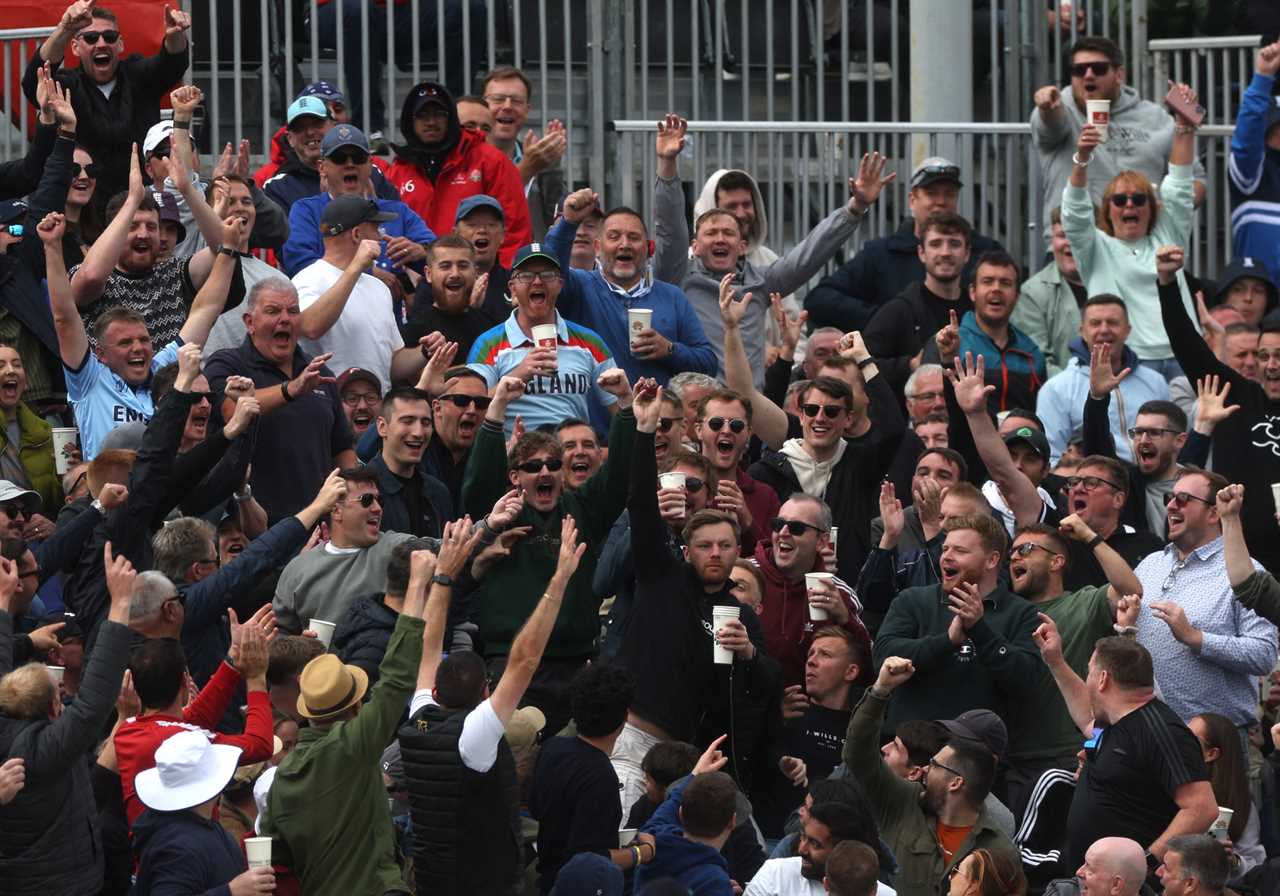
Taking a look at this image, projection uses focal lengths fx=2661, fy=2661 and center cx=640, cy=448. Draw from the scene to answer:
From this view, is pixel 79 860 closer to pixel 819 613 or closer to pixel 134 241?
pixel 819 613

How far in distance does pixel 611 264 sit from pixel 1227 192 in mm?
5806

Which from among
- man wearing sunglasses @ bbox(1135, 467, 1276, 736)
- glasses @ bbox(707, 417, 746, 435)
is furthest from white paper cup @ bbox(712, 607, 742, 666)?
man wearing sunglasses @ bbox(1135, 467, 1276, 736)

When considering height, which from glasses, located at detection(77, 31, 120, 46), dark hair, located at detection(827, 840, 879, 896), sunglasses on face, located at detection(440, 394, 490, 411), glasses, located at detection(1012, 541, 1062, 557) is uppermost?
glasses, located at detection(77, 31, 120, 46)

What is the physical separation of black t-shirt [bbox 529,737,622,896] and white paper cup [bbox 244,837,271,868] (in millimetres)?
1264

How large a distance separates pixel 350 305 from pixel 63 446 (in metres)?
1.86

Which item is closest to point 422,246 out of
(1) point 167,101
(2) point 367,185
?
(2) point 367,185

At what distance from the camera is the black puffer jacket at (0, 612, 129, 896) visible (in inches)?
366

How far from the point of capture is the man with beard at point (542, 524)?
38.4 feet

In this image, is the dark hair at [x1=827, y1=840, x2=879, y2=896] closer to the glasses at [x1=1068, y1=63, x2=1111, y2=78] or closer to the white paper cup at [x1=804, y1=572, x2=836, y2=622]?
the white paper cup at [x1=804, y1=572, x2=836, y2=622]

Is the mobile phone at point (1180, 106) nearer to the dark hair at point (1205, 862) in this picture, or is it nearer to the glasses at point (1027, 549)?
the glasses at point (1027, 549)

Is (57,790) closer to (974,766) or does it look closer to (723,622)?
(723,622)

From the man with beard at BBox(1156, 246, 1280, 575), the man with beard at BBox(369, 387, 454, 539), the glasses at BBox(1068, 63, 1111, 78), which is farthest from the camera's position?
the glasses at BBox(1068, 63, 1111, 78)

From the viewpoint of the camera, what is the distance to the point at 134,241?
44.5ft

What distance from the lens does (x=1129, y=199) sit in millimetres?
15523
